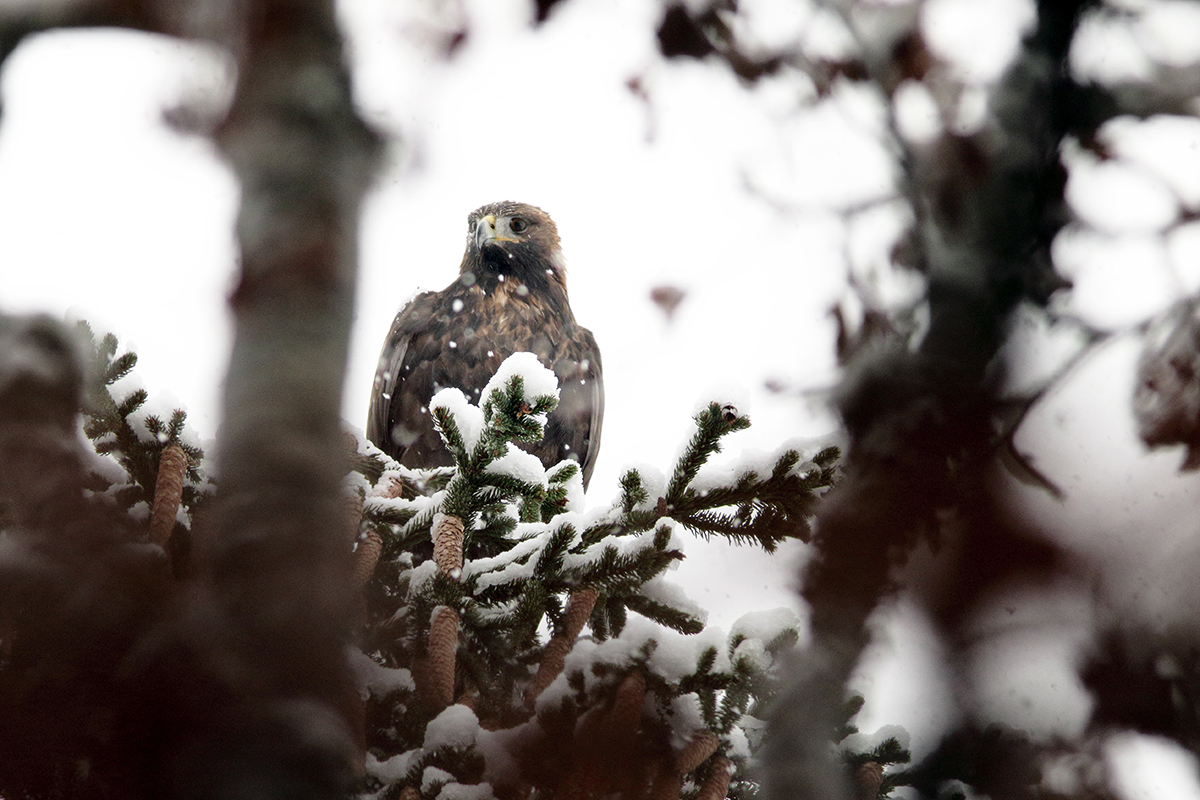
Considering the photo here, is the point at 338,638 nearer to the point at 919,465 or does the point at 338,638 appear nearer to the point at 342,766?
the point at 342,766

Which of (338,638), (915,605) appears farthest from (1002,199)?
(338,638)

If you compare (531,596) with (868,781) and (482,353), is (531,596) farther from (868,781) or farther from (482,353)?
(482,353)

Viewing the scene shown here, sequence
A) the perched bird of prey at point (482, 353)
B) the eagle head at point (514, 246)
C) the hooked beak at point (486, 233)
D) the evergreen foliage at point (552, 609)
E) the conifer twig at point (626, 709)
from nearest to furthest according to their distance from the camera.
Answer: the conifer twig at point (626, 709) < the evergreen foliage at point (552, 609) < the perched bird of prey at point (482, 353) < the eagle head at point (514, 246) < the hooked beak at point (486, 233)

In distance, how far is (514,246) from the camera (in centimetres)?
486

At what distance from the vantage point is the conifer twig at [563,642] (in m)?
1.42

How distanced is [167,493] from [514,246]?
140 inches

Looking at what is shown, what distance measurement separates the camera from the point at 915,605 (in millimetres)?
1173

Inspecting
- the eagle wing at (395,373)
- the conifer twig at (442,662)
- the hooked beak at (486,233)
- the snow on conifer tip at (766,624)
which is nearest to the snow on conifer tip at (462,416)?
the conifer twig at (442,662)

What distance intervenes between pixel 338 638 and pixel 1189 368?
141 centimetres

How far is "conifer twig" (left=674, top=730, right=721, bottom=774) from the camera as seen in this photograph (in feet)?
4.46

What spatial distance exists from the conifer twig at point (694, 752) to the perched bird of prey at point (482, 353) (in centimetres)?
269

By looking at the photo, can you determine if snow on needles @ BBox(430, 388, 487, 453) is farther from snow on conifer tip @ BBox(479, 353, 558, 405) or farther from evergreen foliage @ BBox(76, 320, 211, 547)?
evergreen foliage @ BBox(76, 320, 211, 547)

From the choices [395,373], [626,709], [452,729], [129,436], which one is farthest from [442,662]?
[395,373]

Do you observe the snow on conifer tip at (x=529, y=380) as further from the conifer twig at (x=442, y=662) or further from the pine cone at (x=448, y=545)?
the conifer twig at (x=442, y=662)
